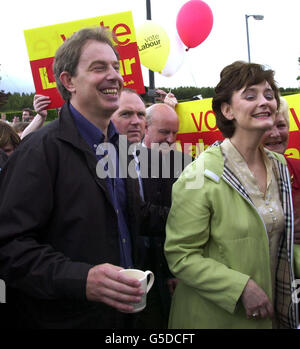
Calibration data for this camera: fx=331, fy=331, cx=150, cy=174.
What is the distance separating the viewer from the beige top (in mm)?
1600

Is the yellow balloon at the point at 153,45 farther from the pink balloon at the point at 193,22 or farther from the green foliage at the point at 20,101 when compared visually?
the green foliage at the point at 20,101

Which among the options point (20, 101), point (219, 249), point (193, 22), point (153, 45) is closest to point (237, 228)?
point (219, 249)

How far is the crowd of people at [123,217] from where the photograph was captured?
118cm

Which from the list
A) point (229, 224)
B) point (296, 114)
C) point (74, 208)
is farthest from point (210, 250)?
point (296, 114)

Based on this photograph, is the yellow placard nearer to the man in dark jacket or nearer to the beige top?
the man in dark jacket

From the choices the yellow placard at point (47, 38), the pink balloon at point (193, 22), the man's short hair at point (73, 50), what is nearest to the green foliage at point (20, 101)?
the pink balloon at point (193, 22)

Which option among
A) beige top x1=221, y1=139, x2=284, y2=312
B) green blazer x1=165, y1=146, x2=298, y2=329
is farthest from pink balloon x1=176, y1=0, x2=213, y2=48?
green blazer x1=165, y1=146, x2=298, y2=329

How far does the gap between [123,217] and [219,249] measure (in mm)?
471

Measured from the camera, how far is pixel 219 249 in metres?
1.54

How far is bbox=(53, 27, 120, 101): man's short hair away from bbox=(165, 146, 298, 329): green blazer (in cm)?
73

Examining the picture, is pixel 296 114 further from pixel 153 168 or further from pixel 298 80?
pixel 298 80

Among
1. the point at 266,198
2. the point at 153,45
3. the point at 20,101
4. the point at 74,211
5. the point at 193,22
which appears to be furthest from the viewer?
the point at 20,101

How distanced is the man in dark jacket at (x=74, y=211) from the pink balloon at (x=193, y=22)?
368cm

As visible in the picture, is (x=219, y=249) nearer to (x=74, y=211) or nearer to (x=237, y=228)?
(x=237, y=228)
